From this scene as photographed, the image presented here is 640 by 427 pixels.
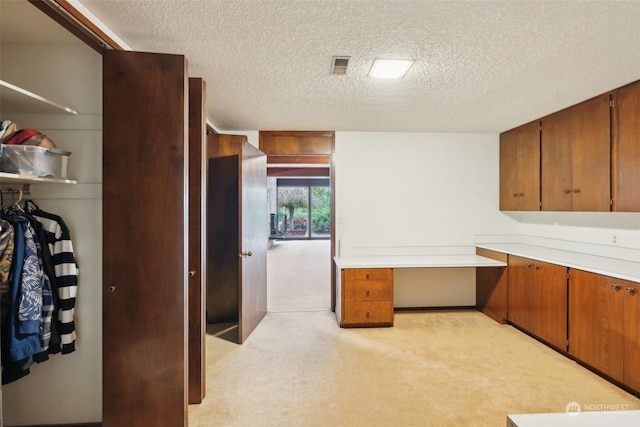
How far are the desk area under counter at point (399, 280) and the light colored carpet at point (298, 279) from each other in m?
0.85

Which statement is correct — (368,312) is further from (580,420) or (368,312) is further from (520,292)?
(580,420)

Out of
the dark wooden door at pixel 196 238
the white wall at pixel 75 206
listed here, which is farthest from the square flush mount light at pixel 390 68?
the white wall at pixel 75 206

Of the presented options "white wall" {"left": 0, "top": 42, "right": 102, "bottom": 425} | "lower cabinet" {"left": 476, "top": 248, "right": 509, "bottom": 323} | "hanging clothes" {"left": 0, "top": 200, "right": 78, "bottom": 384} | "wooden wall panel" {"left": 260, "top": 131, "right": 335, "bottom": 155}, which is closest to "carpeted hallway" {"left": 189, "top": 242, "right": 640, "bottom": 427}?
"lower cabinet" {"left": 476, "top": 248, "right": 509, "bottom": 323}

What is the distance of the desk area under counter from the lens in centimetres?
339

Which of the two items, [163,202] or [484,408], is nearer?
[163,202]

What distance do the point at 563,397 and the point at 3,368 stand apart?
338cm

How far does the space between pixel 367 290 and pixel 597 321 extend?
1949 mm

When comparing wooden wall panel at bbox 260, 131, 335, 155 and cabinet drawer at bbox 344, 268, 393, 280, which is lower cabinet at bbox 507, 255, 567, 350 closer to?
cabinet drawer at bbox 344, 268, 393, 280

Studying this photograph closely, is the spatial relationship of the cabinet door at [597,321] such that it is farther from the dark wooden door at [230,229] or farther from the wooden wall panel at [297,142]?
the dark wooden door at [230,229]

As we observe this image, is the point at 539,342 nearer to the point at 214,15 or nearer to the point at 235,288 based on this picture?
the point at 235,288

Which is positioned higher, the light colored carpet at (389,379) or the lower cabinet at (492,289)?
the lower cabinet at (492,289)

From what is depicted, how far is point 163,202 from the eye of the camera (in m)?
1.67

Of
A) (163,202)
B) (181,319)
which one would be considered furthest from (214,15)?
(181,319)

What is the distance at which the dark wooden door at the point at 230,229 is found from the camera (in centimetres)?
339
